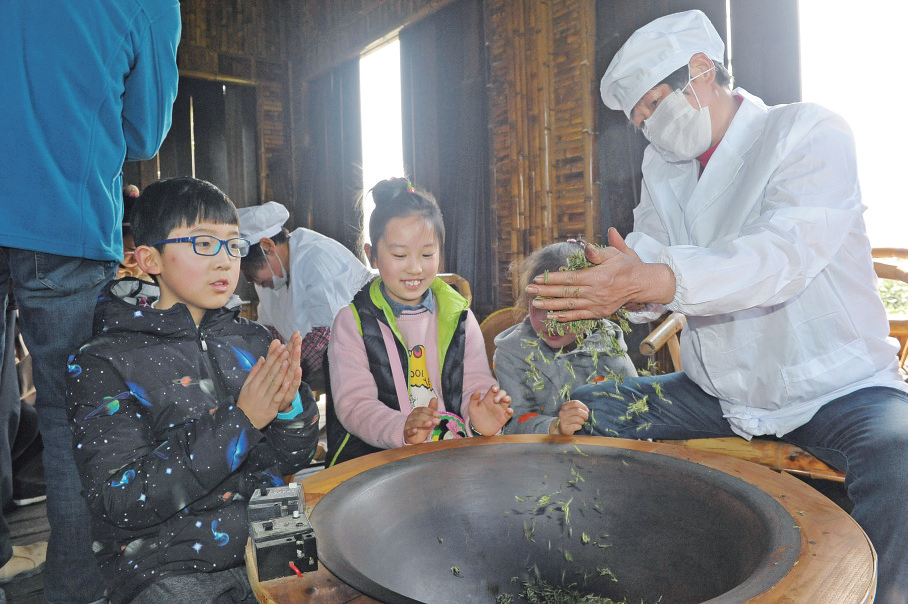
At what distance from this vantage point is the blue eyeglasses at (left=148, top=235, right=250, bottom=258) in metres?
1.55

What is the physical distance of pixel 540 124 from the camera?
389 centimetres

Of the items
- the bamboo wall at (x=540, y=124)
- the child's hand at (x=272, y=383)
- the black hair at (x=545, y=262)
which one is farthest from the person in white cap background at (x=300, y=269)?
the child's hand at (x=272, y=383)

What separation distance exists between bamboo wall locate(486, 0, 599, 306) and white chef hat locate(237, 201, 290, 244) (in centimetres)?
148

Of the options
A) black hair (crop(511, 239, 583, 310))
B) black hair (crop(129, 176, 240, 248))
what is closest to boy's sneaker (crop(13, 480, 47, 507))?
black hair (crop(129, 176, 240, 248))

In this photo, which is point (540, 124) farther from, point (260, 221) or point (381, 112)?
point (381, 112)

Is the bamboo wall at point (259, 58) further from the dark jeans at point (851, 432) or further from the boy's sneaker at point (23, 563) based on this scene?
the dark jeans at point (851, 432)

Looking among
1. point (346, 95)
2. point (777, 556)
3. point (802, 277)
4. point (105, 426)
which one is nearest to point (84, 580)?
point (105, 426)

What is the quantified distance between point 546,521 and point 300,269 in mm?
2788

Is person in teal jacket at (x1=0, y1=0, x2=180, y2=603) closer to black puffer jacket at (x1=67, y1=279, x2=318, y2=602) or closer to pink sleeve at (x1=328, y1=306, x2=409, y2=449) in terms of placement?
black puffer jacket at (x1=67, y1=279, x2=318, y2=602)

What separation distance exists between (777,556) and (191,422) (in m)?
1.16

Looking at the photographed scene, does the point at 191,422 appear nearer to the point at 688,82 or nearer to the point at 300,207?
the point at 688,82

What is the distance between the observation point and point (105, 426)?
1.32m

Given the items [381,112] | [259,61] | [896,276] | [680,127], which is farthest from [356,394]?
[259,61]

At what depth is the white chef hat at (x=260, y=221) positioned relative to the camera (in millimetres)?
3770
